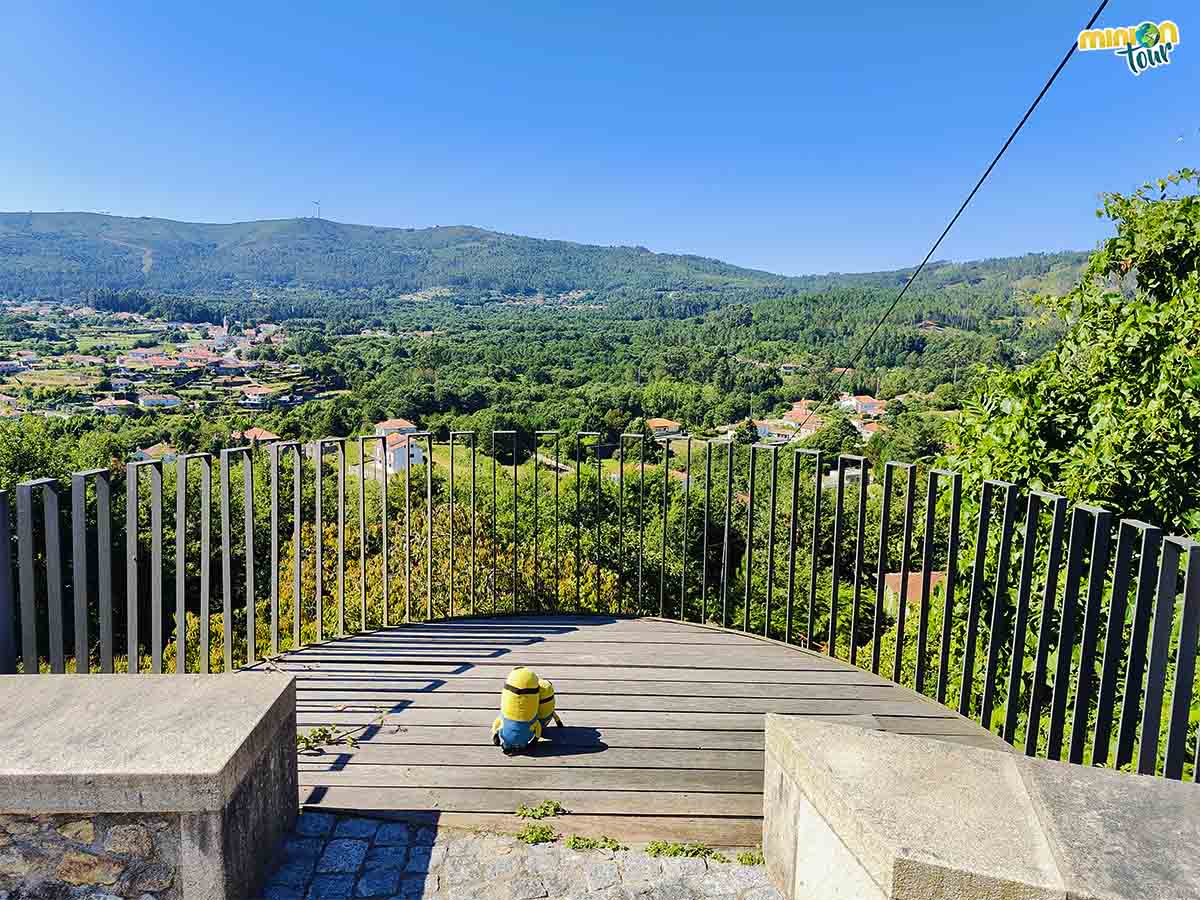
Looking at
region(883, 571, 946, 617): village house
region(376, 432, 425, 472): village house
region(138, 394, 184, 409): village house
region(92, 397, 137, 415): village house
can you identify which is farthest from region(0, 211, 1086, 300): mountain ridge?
region(376, 432, 425, 472): village house

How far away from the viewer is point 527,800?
2299mm

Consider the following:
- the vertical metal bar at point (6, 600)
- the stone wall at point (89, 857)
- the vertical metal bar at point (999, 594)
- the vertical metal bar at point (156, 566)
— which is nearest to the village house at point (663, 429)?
the vertical metal bar at point (999, 594)

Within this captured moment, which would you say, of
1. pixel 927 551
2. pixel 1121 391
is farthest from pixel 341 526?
pixel 1121 391

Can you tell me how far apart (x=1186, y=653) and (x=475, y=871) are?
70.3 inches

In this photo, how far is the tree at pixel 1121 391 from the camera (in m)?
3.70

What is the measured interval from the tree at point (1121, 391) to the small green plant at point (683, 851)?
2.53m

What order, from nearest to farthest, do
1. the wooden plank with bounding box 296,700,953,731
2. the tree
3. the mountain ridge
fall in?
the wooden plank with bounding box 296,700,953,731 < the tree < the mountain ridge

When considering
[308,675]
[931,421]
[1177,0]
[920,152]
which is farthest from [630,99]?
[308,675]

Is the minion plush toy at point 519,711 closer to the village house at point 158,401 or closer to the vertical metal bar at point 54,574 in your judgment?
the vertical metal bar at point 54,574

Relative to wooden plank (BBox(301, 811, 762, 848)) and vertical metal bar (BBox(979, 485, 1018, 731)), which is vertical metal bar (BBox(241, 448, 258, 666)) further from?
vertical metal bar (BBox(979, 485, 1018, 731))

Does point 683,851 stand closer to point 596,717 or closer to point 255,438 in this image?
point 596,717

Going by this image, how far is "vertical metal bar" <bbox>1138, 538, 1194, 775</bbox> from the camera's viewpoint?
6.55ft

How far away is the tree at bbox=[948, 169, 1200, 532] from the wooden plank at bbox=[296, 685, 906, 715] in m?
1.57

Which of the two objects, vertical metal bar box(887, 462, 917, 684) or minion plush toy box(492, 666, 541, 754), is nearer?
minion plush toy box(492, 666, 541, 754)
